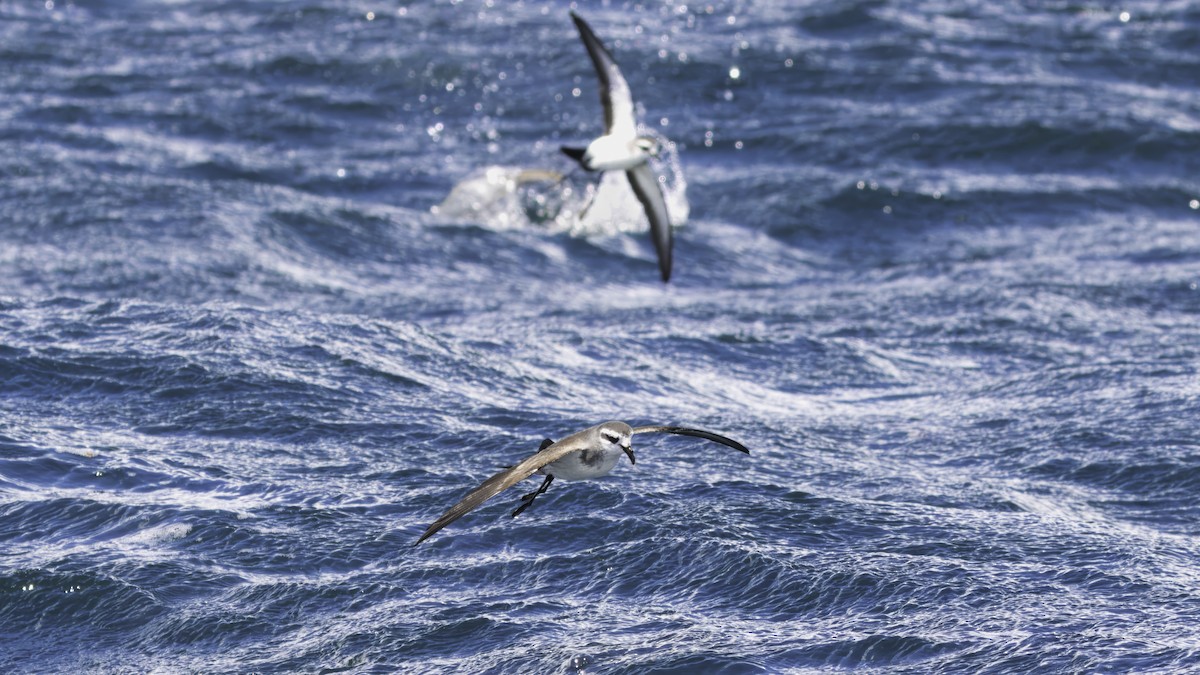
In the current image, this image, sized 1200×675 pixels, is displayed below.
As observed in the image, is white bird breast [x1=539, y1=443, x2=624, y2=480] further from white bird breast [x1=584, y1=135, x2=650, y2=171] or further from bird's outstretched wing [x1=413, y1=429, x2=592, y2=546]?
white bird breast [x1=584, y1=135, x2=650, y2=171]

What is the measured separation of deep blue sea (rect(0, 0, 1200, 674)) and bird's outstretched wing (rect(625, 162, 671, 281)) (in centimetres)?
87

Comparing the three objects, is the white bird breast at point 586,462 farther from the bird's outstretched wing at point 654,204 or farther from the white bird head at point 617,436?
the bird's outstretched wing at point 654,204

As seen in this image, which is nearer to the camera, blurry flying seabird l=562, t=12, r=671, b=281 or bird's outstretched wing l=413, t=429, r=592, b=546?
bird's outstretched wing l=413, t=429, r=592, b=546

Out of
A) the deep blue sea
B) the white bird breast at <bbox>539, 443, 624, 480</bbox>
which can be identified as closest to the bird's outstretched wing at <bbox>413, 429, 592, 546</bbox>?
the white bird breast at <bbox>539, 443, 624, 480</bbox>

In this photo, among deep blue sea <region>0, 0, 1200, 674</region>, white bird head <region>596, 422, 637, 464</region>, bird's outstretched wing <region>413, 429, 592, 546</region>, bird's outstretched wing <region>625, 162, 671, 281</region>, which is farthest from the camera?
bird's outstretched wing <region>625, 162, 671, 281</region>

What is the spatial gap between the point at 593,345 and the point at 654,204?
1.29m

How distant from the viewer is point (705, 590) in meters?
6.74

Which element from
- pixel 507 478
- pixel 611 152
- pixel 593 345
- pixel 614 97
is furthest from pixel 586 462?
pixel 593 345

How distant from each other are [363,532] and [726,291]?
6.49 m

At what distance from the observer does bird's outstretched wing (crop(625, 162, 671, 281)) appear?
9727 mm

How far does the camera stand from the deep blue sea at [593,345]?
652cm

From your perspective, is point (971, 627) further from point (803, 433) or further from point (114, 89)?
point (114, 89)

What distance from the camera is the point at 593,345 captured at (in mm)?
10781

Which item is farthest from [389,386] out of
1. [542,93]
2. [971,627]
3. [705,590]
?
[542,93]
